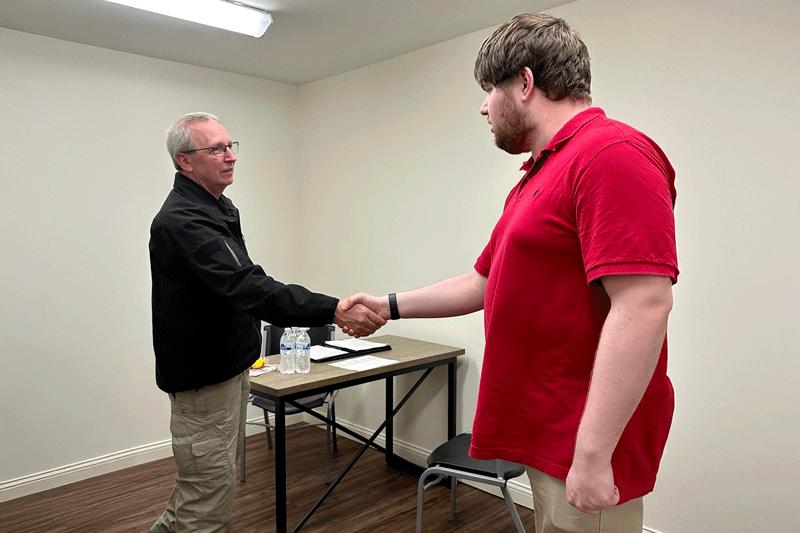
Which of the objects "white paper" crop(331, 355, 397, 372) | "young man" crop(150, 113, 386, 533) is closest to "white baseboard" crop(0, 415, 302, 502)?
"young man" crop(150, 113, 386, 533)

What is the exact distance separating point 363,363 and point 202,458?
36.9 inches

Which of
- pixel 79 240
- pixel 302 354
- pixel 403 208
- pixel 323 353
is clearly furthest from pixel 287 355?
Answer: pixel 79 240

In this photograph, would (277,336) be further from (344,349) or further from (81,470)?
(81,470)

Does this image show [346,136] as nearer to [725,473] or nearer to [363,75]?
[363,75]

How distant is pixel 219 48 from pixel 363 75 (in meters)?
0.94

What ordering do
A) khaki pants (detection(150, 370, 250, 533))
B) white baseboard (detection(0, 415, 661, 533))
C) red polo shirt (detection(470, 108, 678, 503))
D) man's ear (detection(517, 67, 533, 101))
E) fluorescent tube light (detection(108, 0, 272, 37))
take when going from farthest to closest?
white baseboard (detection(0, 415, 661, 533)) → fluorescent tube light (detection(108, 0, 272, 37)) → khaki pants (detection(150, 370, 250, 533)) → man's ear (detection(517, 67, 533, 101)) → red polo shirt (detection(470, 108, 678, 503))

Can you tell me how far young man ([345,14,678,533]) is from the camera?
0.95 metres

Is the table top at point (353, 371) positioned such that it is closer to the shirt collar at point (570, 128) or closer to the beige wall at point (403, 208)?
the beige wall at point (403, 208)

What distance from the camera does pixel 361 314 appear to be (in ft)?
7.07

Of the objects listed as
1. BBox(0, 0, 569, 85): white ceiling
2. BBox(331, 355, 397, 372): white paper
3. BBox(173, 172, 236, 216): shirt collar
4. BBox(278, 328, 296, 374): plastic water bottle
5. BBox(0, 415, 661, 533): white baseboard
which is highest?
BBox(0, 0, 569, 85): white ceiling

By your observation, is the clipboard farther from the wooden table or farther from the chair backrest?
the chair backrest

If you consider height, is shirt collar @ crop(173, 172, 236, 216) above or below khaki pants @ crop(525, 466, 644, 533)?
above

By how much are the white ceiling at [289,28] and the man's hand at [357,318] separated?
1.54 m

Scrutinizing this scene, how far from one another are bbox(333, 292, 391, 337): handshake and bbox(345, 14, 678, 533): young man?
0.93 meters
